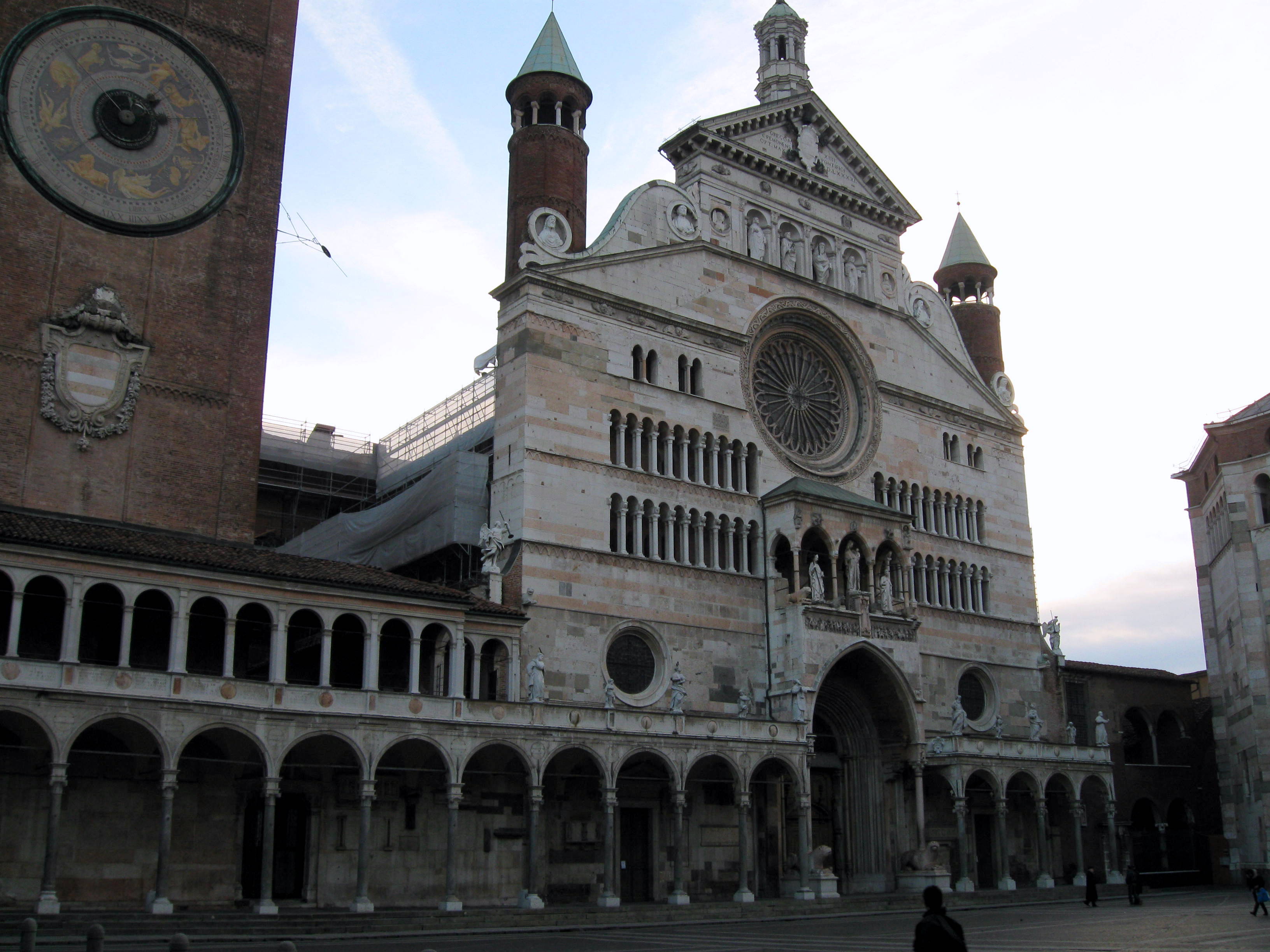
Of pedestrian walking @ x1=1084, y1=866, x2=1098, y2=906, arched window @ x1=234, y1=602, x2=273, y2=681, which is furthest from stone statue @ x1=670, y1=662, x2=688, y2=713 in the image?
pedestrian walking @ x1=1084, y1=866, x2=1098, y2=906

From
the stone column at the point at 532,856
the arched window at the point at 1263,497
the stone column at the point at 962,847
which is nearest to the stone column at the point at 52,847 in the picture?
the stone column at the point at 532,856

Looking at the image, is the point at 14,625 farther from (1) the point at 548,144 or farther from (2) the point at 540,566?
(1) the point at 548,144

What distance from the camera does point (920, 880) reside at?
3822cm

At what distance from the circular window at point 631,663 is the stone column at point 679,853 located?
3.81 m

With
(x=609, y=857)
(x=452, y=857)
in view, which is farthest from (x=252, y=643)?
(x=609, y=857)

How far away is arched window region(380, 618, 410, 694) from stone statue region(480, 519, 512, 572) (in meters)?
2.95

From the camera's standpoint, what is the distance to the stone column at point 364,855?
2744cm

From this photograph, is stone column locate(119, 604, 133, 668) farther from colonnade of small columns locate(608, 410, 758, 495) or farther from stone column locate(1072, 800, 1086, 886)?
stone column locate(1072, 800, 1086, 886)

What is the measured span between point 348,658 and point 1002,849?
21820 millimetres

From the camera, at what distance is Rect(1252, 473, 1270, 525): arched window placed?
4909cm

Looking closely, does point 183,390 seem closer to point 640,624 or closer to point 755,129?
point 640,624

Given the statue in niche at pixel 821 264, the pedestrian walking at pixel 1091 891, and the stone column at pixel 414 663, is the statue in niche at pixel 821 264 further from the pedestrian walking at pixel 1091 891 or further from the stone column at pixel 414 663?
the stone column at pixel 414 663

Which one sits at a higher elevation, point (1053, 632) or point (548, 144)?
point (548, 144)

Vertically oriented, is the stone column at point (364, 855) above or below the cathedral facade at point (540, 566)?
below
